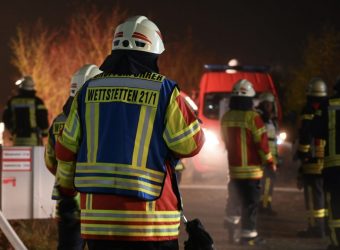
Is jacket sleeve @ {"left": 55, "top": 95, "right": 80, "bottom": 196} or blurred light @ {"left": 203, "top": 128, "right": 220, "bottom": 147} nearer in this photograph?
jacket sleeve @ {"left": 55, "top": 95, "right": 80, "bottom": 196}

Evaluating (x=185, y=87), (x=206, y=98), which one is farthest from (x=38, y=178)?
(x=185, y=87)

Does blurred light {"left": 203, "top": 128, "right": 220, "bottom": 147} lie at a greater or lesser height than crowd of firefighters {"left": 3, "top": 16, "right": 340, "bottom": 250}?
greater

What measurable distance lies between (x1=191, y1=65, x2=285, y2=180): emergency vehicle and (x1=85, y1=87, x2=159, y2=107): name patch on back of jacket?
11931 mm

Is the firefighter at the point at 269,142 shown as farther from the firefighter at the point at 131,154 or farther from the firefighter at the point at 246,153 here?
the firefighter at the point at 131,154

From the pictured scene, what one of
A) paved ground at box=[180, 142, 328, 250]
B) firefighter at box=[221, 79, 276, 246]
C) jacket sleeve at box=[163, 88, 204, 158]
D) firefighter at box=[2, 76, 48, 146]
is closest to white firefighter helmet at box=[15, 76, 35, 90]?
firefighter at box=[2, 76, 48, 146]

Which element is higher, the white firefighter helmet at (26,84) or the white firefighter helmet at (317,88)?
the white firefighter helmet at (26,84)

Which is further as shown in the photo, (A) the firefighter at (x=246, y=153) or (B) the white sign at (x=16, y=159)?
(B) the white sign at (x=16, y=159)

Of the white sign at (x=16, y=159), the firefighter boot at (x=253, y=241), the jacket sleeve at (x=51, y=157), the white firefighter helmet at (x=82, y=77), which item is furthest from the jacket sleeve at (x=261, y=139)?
the jacket sleeve at (x=51, y=157)

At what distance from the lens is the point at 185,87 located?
58688 millimetres

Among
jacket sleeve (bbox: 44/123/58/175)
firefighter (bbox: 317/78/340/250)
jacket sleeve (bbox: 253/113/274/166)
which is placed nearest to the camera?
jacket sleeve (bbox: 44/123/58/175)

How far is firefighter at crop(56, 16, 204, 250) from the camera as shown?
433cm

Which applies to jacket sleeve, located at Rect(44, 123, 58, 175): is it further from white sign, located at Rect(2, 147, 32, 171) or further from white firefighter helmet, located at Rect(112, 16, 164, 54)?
white sign, located at Rect(2, 147, 32, 171)

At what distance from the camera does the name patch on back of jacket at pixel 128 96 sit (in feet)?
14.4

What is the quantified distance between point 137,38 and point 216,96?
12734 millimetres
